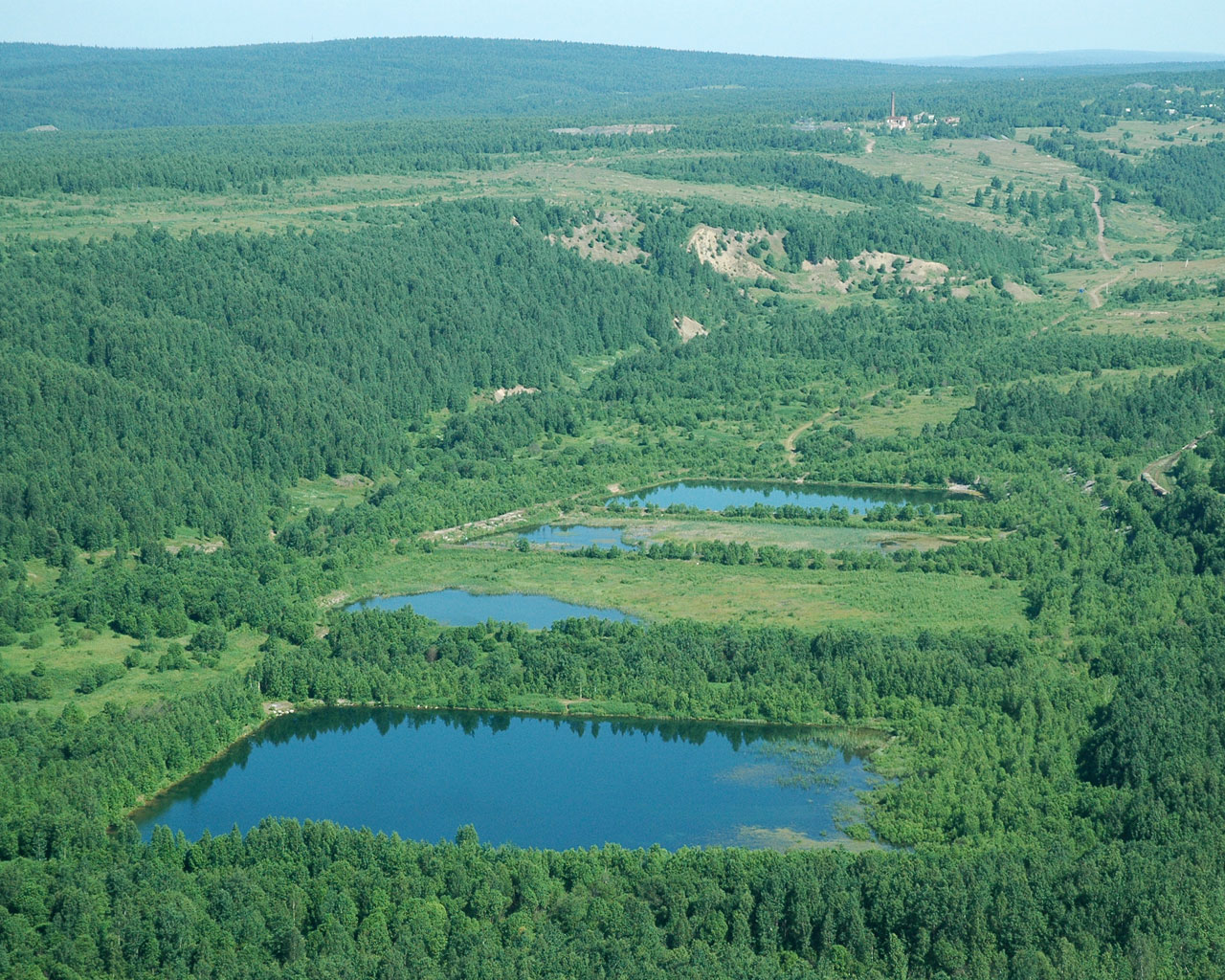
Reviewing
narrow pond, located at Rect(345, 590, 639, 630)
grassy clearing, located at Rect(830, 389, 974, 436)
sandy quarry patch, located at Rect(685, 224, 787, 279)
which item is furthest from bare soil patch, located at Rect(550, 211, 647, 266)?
narrow pond, located at Rect(345, 590, 639, 630)

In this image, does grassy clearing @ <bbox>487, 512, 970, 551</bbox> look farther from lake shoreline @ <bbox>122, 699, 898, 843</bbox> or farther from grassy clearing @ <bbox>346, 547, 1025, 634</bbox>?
lake shoreline @ <bbox>122, 699, 898, 843</bbox>

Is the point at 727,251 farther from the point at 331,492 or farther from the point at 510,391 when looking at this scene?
the point at 331,492

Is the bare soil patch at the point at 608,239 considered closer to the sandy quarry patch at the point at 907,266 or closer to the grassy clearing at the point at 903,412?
the sandy quarry patch at the point at 907,266

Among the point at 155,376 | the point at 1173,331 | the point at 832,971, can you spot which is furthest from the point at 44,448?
the point at 1173,331

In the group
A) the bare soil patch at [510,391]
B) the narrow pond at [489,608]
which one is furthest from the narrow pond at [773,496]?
the bare soil patch at [510,391]

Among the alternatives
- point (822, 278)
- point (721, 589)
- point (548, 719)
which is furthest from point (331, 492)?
point (822, 278)

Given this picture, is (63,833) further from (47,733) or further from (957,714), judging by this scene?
(957,714)

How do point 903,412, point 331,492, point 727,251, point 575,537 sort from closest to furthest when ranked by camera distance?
point 575,537 < point 331,492 < point 903,412 < point 727,251

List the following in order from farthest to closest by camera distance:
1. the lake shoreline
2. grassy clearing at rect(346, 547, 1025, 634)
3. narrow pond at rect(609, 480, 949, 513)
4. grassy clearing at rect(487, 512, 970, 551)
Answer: narrow pond at rect(609, 480, 949, 513)
grassy clearing at rect(487, 512, 970, 551)
grassy clearing at rect(346, 547, 1025, 634)
the lake shoreline
